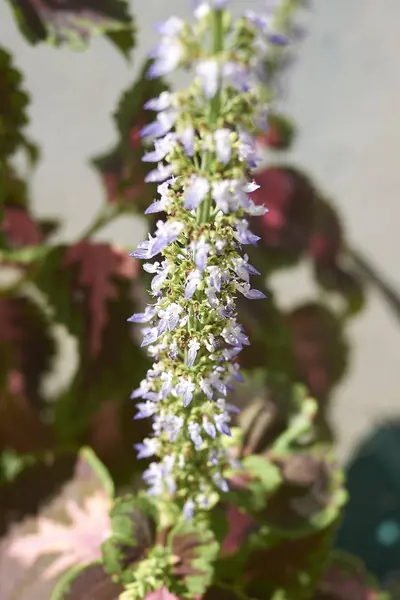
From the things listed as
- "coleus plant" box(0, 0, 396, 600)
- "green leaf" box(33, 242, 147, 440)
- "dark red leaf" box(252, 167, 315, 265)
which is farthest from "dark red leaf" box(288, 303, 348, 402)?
"green leaf" box(33, 242, 147, 440)

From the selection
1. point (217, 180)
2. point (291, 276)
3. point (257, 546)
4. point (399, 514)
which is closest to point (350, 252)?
point (291, 276)

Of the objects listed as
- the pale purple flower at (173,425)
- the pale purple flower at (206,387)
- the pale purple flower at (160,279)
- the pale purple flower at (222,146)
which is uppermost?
the pale purple flower at (160,279)

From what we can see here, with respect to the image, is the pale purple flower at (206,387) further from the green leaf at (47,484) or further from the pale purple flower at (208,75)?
the green leaf at (47,484)

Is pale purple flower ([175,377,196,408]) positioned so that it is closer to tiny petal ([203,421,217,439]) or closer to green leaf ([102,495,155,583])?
tiny petal ([203,421,217,439])

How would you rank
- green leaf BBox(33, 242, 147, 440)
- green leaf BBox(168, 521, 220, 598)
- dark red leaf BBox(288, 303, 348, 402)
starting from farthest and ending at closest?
1. dark red leaf BBox(288, 303, 348, 402)
2. green leaf BBox(33, 242, 147, 440)
3. green leaf BBox(168, 521, 220, 598)

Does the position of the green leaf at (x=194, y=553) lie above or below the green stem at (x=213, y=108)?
below

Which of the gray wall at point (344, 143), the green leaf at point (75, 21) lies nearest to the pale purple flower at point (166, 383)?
the green leaf at point (75, 21)
